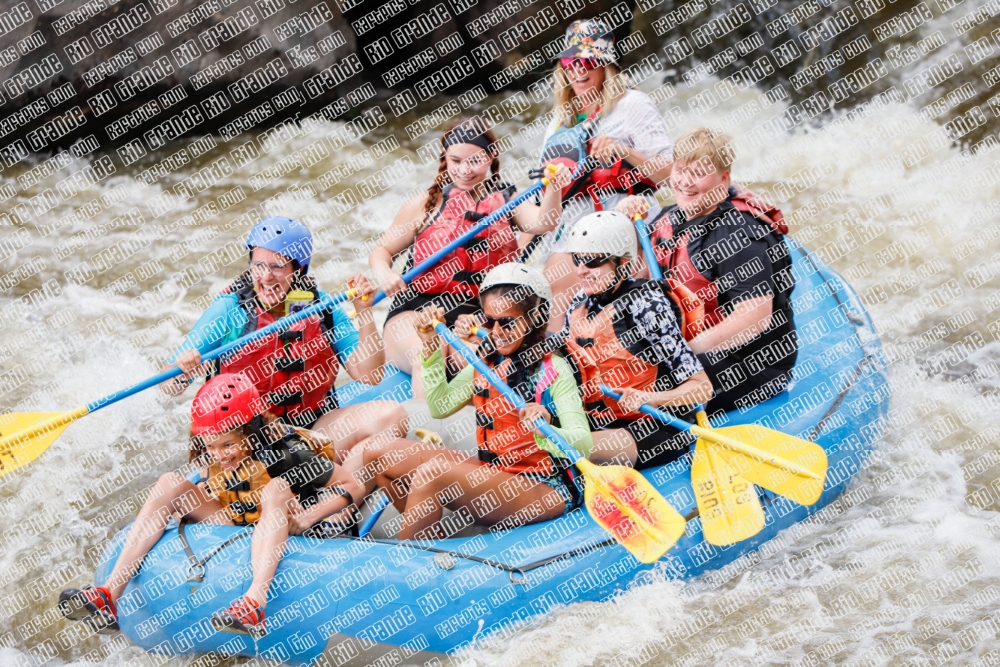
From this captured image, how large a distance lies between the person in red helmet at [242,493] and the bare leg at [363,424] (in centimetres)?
22

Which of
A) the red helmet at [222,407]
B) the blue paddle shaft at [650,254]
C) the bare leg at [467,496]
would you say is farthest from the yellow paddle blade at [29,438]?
the blue paddle shaft at [650,254]

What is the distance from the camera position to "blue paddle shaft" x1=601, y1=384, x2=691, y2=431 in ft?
11.2

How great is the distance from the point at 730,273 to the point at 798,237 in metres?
3.19

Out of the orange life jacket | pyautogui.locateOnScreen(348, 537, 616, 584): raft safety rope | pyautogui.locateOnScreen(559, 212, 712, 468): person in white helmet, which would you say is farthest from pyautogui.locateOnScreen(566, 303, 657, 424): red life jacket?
the orange life jacket

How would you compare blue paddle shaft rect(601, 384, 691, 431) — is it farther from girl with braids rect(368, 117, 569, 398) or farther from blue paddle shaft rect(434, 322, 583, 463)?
girl with braids rect(368, 117, 569, 398)

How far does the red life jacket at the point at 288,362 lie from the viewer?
12.0 feet

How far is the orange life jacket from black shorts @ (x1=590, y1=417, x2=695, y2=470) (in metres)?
1.10

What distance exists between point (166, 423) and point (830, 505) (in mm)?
3056

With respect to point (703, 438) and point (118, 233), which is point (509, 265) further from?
point (118, 233)

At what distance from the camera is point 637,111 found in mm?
4246

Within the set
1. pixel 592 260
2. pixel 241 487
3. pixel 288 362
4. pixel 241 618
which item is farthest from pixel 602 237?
pixel 241 618

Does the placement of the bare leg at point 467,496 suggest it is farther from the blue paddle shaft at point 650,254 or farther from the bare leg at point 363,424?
the blue paddle shaft at point 650,254

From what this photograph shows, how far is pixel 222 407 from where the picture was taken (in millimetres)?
3160

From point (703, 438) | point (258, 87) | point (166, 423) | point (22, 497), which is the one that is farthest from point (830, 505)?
point (258, 87)
